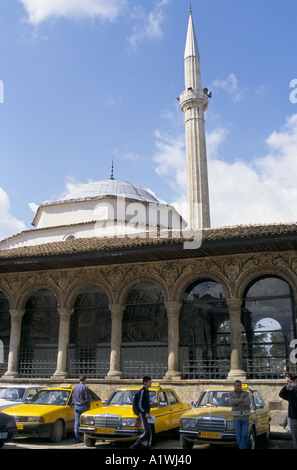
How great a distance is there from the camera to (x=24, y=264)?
45.6ft

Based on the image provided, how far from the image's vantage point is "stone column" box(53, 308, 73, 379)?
45.0 feet

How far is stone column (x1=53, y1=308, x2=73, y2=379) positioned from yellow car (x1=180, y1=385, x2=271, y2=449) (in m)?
6.59

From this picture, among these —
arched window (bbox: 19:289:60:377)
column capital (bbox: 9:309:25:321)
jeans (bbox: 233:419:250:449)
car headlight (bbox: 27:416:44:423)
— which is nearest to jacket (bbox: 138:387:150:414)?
jeans (bbox: 233:419:250:449)

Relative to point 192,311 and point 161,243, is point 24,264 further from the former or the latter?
point 192,311

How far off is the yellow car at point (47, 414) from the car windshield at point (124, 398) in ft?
3.28

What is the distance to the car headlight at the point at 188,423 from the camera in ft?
24.6

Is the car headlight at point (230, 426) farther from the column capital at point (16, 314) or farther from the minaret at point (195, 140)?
the minaret at point (195, 140)

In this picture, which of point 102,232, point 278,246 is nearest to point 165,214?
point 102,232

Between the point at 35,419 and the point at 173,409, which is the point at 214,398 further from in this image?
the point at 35,419

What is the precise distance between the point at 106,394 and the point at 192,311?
16.5ft

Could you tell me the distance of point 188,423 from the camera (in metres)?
7.55

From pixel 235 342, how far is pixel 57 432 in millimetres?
5540

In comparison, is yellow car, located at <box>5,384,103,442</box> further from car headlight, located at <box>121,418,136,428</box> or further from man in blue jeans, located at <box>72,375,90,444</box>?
car headlight, located at <box>121,418,136,428</box>

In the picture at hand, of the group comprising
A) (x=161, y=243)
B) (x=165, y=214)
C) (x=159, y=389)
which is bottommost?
(x=159, y=389)
